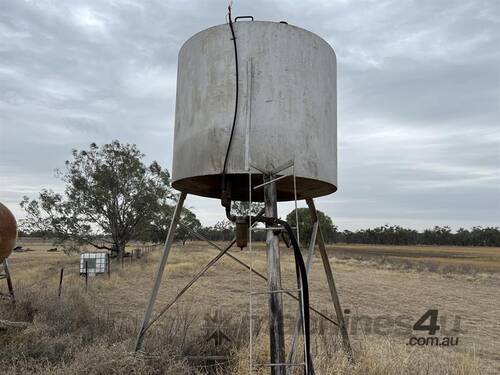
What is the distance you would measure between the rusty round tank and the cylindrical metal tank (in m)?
3.97

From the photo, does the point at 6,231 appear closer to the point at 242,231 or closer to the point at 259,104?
the point at 242,231

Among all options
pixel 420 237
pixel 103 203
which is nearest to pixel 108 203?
pixel 103 203

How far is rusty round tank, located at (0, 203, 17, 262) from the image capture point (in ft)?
25.8

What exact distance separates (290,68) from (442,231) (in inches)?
5162

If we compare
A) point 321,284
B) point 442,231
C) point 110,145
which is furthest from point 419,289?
Answer: point 442,231

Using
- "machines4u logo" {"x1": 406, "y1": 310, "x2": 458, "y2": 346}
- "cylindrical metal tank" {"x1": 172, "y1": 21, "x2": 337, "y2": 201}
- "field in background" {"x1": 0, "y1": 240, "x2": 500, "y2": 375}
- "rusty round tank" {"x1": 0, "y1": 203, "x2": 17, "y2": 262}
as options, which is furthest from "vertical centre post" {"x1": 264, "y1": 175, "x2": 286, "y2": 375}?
"machines4u logo" {"x1": 406, "y1": 310, "x2": 458, "y2": 346}

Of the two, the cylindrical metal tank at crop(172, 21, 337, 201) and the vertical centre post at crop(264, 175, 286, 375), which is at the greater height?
the cylindrical metal tank at crop(172, 21, 337, 201)

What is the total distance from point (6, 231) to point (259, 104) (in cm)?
546

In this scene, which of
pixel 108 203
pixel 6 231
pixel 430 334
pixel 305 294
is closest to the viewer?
pixel 305 294

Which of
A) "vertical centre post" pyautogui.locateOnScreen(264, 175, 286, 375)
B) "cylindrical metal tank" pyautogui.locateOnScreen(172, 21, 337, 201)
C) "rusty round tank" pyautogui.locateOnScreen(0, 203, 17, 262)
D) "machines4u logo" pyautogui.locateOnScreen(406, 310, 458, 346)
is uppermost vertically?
"cylindrical metal tank" pyautogui.locateOnScreen(172, 21, 337, 201)

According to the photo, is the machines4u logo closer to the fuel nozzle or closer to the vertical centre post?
the vertical centre post

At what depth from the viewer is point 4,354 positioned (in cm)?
655

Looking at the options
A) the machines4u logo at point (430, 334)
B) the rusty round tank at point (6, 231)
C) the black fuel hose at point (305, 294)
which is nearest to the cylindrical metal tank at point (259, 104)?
the black fuel hose at point (305, 294)

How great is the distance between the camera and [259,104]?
540cm
